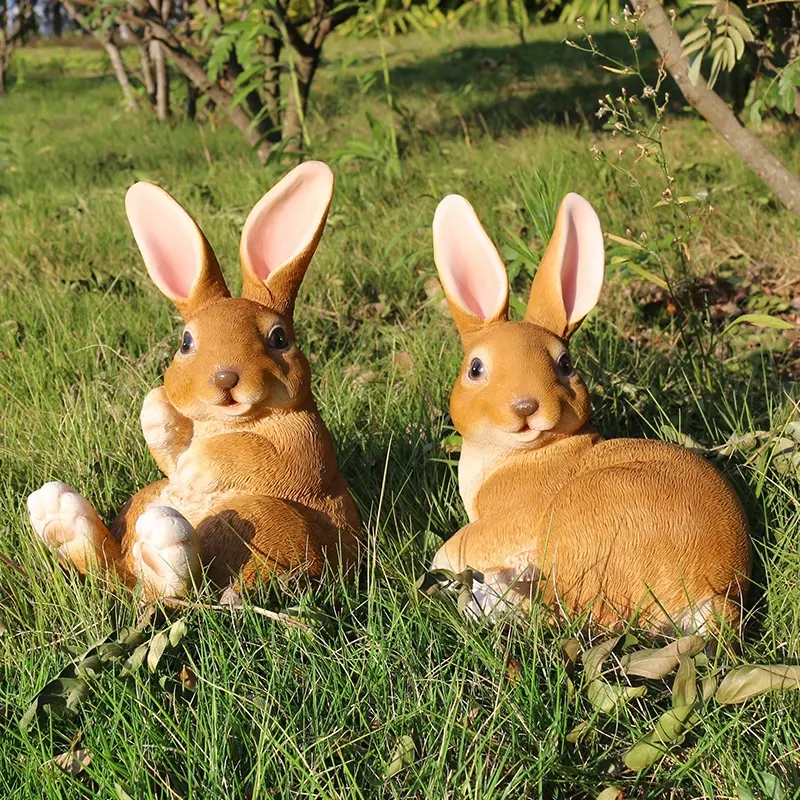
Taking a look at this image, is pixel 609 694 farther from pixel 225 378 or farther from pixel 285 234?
pixel 285 234

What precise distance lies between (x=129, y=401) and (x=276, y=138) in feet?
11.0

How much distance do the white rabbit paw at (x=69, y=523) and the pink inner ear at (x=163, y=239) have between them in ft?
1.66

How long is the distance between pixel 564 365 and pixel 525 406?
6.8 inches

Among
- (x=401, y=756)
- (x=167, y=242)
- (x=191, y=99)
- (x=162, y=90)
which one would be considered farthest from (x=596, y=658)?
(x=162, y=90)

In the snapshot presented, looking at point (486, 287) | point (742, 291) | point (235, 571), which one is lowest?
point (742, 291)

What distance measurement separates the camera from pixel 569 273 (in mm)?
2162

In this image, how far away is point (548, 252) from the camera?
6.91 ft

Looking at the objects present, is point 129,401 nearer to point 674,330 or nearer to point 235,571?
point 235,571

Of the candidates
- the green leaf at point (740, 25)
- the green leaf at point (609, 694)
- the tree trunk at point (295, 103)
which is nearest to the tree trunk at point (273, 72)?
the tree trunk at point (295, 103)

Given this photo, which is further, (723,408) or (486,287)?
(723,408)

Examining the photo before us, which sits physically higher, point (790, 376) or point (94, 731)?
point (94, 731)

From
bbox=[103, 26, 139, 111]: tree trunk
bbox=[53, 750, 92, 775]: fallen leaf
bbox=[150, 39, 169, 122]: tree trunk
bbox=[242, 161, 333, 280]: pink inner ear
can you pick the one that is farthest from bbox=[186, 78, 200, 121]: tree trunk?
bbox=[53, 750, 92, 775]: fallen leaf

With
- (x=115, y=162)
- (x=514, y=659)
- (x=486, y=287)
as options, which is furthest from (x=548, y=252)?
(x=115, y=162)

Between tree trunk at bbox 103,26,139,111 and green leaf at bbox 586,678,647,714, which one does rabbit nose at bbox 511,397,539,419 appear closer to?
green leaf at bbox 586,678,647,714
